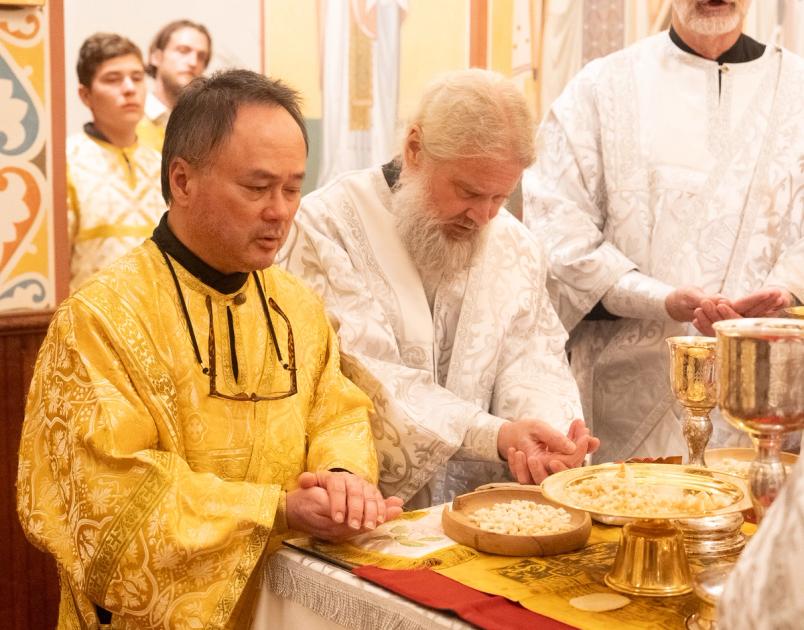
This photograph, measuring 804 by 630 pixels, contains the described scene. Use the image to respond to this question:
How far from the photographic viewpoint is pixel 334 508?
2.19 m

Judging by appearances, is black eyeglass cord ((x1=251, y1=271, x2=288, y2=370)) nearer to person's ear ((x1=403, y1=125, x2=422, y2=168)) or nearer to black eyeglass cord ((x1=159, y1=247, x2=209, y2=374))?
black eyeglass cord ((x1=159, y1=247, x2=209, y2=374))

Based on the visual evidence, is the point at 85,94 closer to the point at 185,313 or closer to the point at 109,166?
the point at 109,166

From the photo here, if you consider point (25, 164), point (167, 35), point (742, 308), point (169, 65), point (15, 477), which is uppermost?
point (167, 35)

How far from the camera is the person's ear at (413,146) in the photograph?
10.2 feet

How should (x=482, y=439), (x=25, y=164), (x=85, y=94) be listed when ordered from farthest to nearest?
1. (x=85, y=94)
2. (x=25, y=164)
3. (x=482, y=439)

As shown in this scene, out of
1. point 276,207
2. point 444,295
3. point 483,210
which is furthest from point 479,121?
point 276,207

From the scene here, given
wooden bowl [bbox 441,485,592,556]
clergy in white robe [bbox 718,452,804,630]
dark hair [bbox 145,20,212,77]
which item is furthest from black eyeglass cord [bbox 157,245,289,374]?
A: dark hair [bbox 145,20,212,77]

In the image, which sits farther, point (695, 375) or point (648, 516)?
point (695, 375)

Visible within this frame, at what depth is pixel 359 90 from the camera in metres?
5.04

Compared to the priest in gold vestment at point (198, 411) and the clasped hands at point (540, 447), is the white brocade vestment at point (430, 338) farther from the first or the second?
the priest in gold vestment at point (198, 411)

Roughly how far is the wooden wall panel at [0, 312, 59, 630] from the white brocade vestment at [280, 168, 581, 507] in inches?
41.2

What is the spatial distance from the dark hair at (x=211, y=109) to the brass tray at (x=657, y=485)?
937 millimetres

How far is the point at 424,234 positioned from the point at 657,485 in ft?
3.85

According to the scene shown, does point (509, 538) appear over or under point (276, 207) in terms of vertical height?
under
